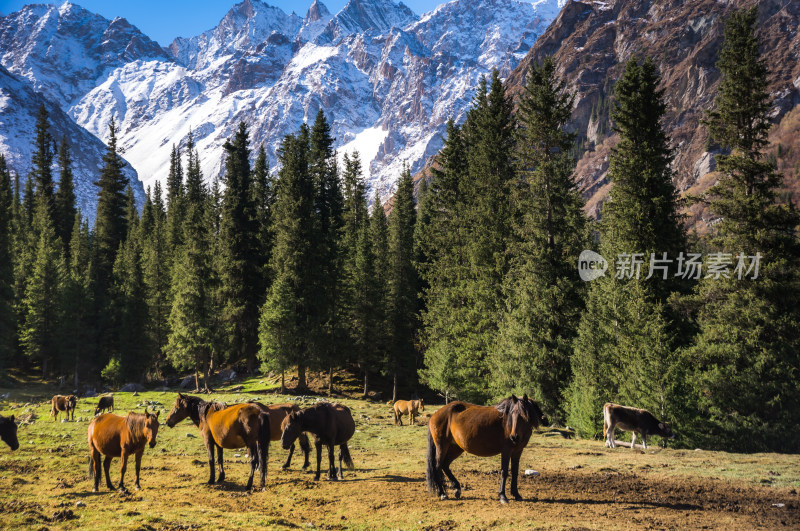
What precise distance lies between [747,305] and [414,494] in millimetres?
21015

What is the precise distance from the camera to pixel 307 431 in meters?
14.1

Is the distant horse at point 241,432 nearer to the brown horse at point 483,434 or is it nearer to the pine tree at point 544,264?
the brown horse at point 483,434

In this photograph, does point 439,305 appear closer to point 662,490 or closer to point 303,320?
point 303,320

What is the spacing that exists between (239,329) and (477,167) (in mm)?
31637

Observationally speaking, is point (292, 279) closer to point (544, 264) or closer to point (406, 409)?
point (406, 409)

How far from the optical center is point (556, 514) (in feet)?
31.7

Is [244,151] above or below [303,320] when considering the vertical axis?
above

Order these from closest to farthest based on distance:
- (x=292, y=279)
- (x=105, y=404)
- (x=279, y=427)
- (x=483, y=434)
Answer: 1. (x=483, y=434)
2. (x=279, y=427)
3. (x=105, y=404)
4. (x=292, y=279)

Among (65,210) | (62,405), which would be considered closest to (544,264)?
(62,405)

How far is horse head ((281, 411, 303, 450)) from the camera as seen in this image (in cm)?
1309

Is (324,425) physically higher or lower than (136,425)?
lower

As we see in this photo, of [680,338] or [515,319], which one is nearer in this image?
[680,338]

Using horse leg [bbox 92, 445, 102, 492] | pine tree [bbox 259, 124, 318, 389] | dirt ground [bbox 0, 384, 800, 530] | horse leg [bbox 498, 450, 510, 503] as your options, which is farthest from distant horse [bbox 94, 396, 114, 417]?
horse leg [bbox 498, 450, 510, 503]

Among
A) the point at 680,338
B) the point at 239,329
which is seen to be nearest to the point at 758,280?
the point at 680,338
